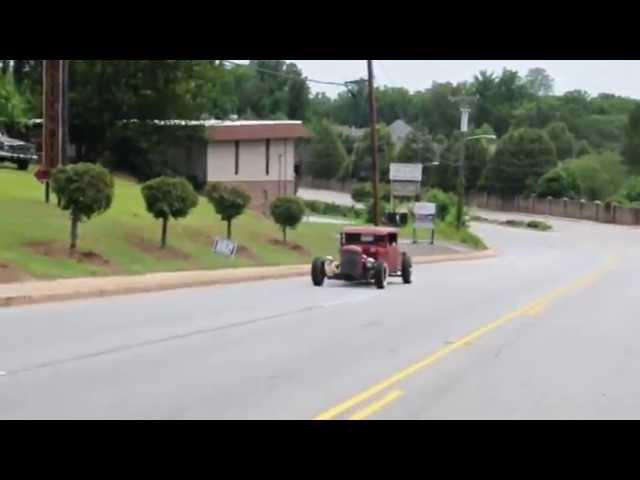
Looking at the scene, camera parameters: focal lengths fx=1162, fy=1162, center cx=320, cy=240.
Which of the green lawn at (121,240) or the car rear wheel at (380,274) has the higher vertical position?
the green lawn at (121,240)

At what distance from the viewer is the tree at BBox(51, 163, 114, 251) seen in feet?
96.5

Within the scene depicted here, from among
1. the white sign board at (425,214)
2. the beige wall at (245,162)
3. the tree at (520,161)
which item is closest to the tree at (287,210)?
the beige wall at (245,162)

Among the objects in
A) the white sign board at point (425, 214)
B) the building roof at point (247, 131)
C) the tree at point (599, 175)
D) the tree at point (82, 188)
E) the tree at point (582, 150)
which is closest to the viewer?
the tree at point (82, 188)

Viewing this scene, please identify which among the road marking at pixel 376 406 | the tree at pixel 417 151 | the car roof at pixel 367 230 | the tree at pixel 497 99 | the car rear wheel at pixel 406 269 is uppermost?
the tree at pixel 497 99

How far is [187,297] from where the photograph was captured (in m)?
26.5

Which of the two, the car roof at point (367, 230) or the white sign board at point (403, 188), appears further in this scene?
the white sign board at point (403, 188)

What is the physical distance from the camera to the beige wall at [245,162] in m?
69.8

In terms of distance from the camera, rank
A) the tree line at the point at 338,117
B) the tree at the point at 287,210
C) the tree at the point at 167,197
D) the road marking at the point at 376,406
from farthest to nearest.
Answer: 1. the tree line at the point at 338,117
2. the tree at the point at 287,210
3. the tree at the point at 167,197
4. the road marking at the point at 376,406

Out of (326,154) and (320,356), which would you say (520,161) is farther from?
(320,356)

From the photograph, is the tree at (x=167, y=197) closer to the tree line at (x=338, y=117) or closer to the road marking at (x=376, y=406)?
the tree line at (x=338, y=117)

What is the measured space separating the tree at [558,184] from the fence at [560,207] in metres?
0.90

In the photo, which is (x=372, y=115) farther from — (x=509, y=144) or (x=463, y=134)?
(x=509, y=144)
